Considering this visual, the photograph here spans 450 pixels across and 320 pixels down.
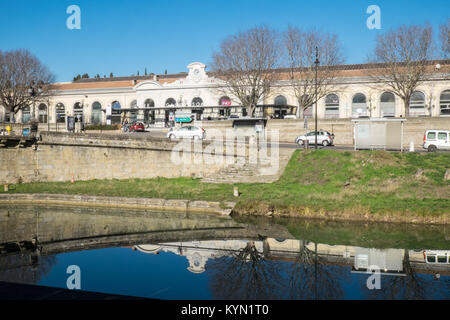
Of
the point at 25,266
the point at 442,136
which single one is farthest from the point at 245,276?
the point at 442,136

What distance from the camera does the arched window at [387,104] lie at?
55.0m

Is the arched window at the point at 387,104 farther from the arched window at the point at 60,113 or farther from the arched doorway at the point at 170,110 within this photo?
the arched window at the point at 60,113

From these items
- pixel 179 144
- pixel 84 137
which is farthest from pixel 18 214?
pixel 179 144

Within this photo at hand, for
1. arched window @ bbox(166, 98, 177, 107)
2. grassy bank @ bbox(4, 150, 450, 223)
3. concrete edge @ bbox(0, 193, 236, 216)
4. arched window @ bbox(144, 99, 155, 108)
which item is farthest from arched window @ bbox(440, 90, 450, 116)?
concrete edge @ bbox(0, 193, 236, 216)

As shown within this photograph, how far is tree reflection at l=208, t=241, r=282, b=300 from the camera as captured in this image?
12.9 meters

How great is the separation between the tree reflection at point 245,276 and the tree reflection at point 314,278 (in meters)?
0.54

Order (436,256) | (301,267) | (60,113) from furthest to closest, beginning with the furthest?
(60,113) < (436,256) < (301,267)

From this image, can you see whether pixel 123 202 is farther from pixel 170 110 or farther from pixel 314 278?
pixel 170 110

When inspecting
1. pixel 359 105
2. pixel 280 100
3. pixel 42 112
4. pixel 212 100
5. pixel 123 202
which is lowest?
pixel 123 202

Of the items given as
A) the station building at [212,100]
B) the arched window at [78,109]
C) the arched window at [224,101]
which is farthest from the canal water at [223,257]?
the arched window at [78,109]

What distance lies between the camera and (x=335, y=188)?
26.6 m

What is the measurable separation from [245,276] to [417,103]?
1822 inches
